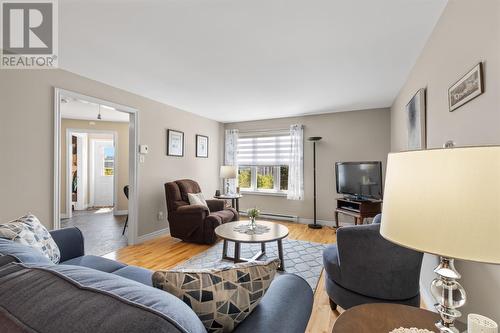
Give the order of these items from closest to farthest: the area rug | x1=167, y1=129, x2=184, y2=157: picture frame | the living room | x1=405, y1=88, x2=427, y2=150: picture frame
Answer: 1. the living room
2. x1=405, y1=88, x2=427, y2=150: picture frame
3. the area rug
4. x1=167, y1=129, x2=184, y2=157: picture frame

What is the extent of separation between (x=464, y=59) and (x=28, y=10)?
9.93 ft

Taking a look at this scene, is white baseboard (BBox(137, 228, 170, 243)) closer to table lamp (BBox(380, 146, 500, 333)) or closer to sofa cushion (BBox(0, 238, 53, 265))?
sofa cushion (BBox(0, 238, 53, 265))

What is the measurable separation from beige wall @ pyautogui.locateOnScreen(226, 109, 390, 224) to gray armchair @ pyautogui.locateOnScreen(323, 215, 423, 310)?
10.2 ft

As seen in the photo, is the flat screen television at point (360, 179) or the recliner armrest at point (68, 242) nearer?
the recliner armrest at point (68, 242)

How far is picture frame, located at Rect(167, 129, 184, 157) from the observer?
4188 mm

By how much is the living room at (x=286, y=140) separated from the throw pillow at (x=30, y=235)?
18 mm

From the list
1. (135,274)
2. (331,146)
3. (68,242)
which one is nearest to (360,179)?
(331,146)

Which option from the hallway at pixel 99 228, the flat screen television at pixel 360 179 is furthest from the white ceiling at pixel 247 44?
the hallway at pixel 99 228

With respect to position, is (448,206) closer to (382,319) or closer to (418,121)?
(382,319)

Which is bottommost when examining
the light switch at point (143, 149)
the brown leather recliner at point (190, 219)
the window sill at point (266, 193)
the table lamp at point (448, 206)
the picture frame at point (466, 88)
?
the brown leather recliner at point (190, 219)

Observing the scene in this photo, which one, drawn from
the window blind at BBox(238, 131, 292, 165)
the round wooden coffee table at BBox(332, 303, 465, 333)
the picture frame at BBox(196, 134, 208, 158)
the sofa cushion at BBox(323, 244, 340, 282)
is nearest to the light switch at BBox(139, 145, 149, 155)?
the picture frame at BBox(196, 134, 208, 158)

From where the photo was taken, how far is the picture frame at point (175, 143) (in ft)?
13.7

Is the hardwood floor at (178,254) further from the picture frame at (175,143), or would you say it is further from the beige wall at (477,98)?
the picture frame at (175,143)

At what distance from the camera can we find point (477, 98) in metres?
1.25
